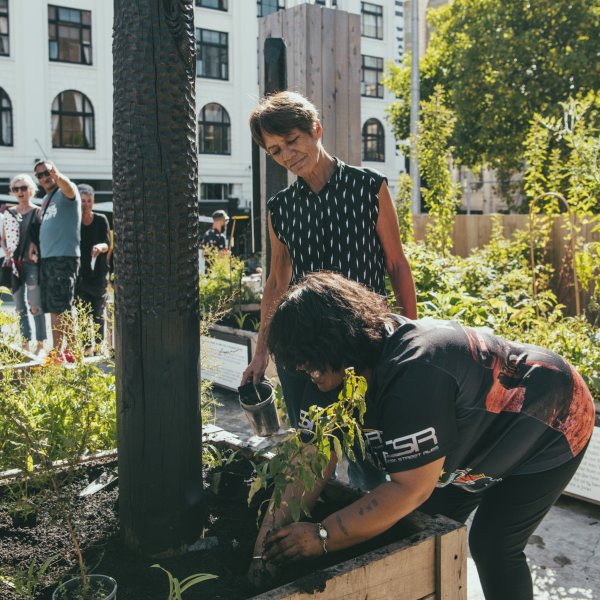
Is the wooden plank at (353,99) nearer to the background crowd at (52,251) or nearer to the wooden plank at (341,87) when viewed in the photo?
the wooden plank at (341,87)

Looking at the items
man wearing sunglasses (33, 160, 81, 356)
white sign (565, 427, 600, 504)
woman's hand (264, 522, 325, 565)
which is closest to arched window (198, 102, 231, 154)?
man wearing sunglasses (33, 160, 81, 356)

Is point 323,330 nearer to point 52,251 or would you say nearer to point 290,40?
point 290,40

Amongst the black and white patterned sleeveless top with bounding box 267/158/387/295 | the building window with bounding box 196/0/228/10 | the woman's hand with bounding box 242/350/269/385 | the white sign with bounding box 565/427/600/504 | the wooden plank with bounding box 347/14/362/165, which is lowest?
the white sign with bounding box 565/427/600/504

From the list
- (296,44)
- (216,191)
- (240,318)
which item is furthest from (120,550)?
(216,191)

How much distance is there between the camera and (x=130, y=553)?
2209mm

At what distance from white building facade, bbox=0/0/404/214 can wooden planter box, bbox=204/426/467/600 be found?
24.3m

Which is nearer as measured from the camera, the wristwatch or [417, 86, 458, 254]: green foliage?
the wristwatch

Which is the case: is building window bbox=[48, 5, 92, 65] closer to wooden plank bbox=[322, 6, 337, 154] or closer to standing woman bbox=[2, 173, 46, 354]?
standing woman bbox=[2, 173, 46, 354]

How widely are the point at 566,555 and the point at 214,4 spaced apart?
30.7m

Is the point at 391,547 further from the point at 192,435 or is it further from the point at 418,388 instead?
the point at 192,435

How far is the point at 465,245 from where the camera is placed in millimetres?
9445

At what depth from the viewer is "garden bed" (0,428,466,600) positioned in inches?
71.6

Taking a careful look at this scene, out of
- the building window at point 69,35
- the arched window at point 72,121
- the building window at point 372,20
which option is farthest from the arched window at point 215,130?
the building window at point 372,20

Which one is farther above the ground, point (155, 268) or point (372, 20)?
point (372, 20)
